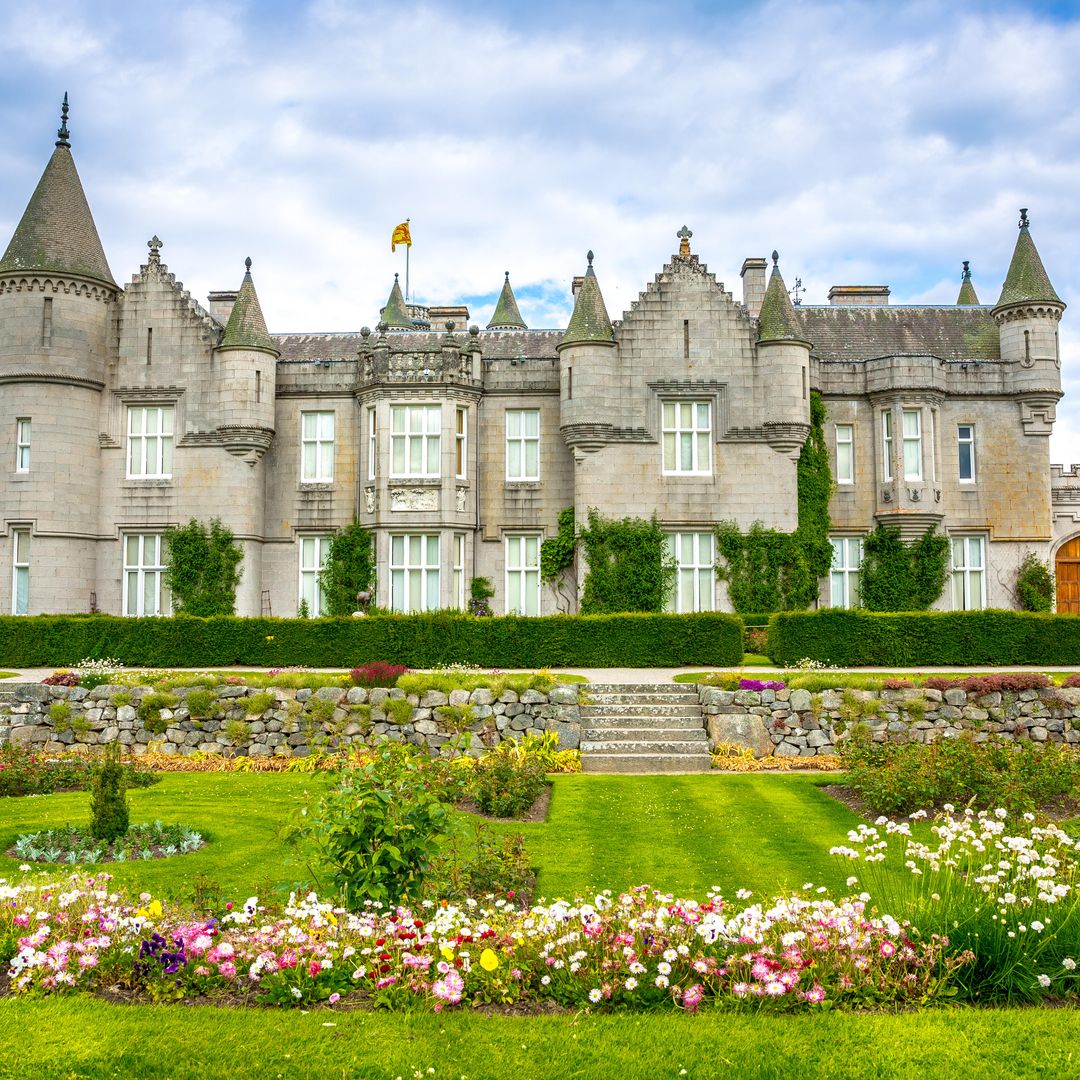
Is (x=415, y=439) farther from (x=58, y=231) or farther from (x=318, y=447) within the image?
(x=58, y=231)

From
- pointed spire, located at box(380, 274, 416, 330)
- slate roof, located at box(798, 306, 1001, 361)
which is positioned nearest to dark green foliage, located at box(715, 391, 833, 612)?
slate roof, located at box(798, 306, 1001, 361)

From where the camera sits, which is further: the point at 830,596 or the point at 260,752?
the point at 830,596

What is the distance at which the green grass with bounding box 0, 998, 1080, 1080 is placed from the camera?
5707 mm

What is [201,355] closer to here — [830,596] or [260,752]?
[260,752]

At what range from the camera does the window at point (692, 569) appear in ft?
95.6

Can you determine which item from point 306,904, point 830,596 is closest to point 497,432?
point 830,596

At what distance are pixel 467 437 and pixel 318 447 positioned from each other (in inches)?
194

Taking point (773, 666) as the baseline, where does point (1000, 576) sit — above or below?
above

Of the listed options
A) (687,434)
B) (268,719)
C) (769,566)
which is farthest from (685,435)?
(268,719)

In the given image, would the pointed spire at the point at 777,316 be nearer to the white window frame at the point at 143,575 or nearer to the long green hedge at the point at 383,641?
the long green hedge at the point at 383,641

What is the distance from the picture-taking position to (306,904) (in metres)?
7.23

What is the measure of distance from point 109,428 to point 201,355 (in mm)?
3670

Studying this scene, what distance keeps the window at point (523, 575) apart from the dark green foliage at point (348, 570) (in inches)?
168

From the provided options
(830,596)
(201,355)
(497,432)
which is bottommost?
(830,596)
